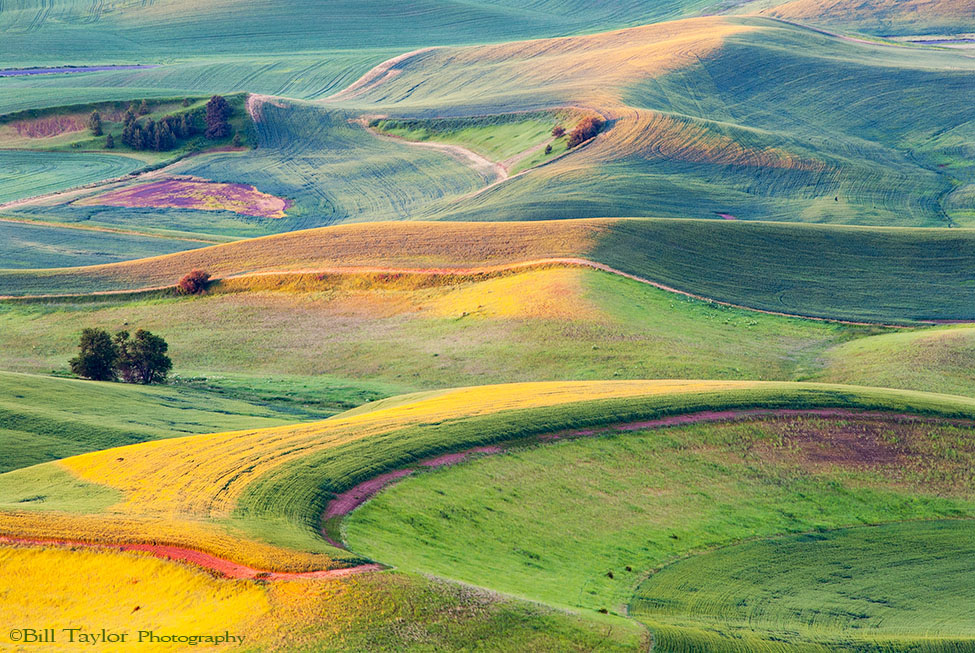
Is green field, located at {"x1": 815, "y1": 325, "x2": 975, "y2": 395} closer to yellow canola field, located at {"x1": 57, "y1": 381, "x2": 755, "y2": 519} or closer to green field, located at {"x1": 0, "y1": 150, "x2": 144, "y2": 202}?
yellow canola field, located at {"x1": 57, "y1": 381, "x2": 755, "y2": 519}

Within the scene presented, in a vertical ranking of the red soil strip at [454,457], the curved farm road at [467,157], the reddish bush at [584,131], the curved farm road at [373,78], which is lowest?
the red soil strip at [454,457]

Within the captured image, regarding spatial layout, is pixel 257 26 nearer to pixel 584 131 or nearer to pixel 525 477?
pixel 584 131

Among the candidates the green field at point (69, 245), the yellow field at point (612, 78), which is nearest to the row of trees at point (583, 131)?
the yellow field at point (612, 78)

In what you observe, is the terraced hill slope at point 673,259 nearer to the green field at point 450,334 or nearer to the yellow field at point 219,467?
the green field at point 450,334

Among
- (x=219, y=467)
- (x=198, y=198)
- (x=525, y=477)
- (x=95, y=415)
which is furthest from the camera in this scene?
(x=198, y=198)

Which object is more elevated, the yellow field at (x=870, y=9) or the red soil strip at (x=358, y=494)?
the yellow field at (x=870, y=9)

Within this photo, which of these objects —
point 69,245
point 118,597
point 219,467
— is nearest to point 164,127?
point 69,245

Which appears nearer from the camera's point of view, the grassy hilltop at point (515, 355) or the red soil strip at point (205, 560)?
the red soil strip at point (205, 560)

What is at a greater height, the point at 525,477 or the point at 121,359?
the point at 525,477

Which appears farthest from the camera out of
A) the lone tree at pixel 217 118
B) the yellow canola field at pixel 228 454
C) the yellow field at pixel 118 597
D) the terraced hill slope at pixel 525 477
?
the lone tree at pixel 217 118
